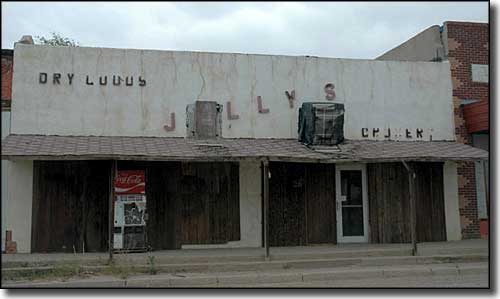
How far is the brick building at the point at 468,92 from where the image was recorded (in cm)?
1568

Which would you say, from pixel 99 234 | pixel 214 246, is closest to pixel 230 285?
pixel 214 246

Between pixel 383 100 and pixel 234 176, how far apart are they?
4539 mm

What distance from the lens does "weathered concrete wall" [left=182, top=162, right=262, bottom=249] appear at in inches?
563

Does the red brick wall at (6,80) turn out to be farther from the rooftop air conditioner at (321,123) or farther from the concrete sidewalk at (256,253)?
the rooftop air conditioner at (321,123)

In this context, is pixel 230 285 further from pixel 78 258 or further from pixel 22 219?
pixel 22 219

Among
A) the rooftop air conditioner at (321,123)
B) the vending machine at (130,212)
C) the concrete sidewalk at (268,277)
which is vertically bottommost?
the concrete sidewalk at (268,277)

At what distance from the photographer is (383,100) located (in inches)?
607

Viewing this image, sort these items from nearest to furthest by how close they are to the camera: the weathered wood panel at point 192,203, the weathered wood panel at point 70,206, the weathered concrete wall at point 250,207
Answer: the weathered wood panel at point 70,206 → the weathered wood panel at point 192,203 → the weathered concrete wall at point 250,207

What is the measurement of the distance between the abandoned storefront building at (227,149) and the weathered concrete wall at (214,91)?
0.03 metres

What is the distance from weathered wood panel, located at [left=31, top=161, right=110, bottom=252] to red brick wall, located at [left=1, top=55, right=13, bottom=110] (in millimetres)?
Result: 1629

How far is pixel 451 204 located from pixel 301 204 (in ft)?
13.8

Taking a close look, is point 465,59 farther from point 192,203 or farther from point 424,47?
point 192,203

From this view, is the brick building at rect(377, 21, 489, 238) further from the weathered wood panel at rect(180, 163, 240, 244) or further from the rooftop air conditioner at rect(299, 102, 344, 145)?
the weathered wood panel at rect(180, 163, 240, 244)

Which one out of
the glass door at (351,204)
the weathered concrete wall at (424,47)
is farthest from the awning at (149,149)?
the weathered concrete wall at (424,47)
